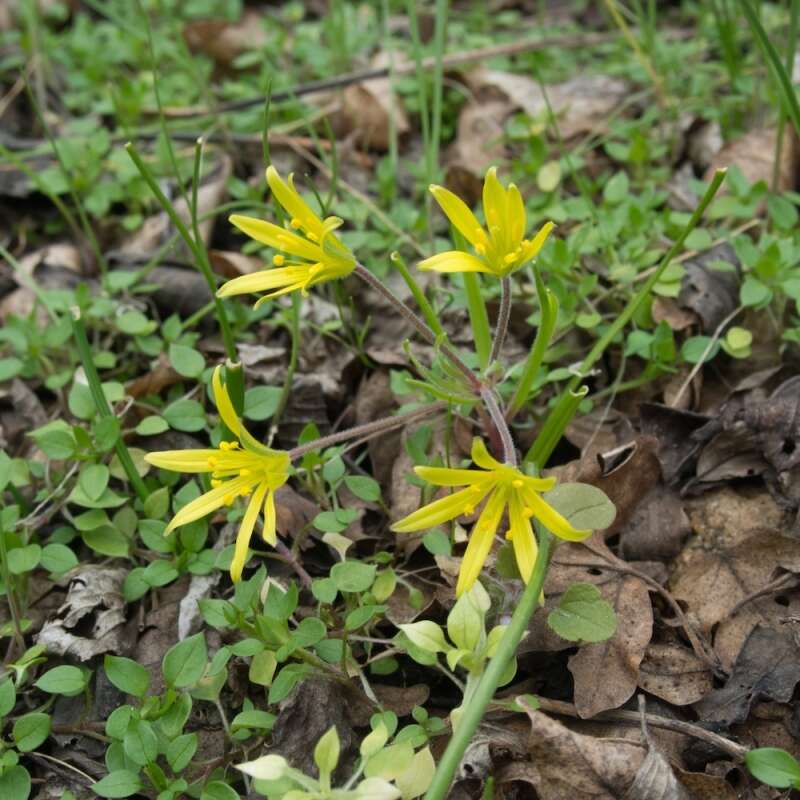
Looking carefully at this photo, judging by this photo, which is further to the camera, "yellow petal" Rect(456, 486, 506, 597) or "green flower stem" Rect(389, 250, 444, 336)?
"green flower stem" Rect(389, 250, 444, 336)

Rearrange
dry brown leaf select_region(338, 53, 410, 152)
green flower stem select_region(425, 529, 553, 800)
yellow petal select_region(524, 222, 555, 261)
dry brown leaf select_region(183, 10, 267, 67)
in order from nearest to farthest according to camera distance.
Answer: green flower stem select_region(425, 529, 553, 800) < yellow petal select_region(524, 222, 555, 261) < dry brown leaf select_region(338, 53, 410, 152) < dry brown leaf select_region(183, 10, 267, 67)

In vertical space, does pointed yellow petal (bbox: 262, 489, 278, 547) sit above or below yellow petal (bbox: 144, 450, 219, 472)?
below

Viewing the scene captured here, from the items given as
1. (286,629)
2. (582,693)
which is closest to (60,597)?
(286,629)

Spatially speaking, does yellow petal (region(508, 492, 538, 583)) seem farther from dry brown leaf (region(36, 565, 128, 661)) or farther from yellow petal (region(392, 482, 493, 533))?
dry brown leaf (region(36, 565, 128, 661))

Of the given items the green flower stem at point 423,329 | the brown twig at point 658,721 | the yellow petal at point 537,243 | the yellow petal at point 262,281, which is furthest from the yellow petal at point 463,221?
the brown twig at point 658,721

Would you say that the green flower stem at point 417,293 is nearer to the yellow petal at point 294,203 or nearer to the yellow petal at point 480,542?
the yellow petal at point 294,203

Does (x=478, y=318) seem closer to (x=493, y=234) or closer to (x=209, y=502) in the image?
(x=493, y=234)

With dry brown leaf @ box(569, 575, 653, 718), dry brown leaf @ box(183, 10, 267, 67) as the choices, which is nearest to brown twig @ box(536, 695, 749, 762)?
dry brown leaf @ box(569, 575, 653, 718)

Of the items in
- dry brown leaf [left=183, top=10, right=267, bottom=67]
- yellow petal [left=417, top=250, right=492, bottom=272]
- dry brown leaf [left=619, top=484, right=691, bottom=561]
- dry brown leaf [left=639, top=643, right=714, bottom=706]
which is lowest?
dry brown leaf [left=639, top=643, right=714, bottom=706]
